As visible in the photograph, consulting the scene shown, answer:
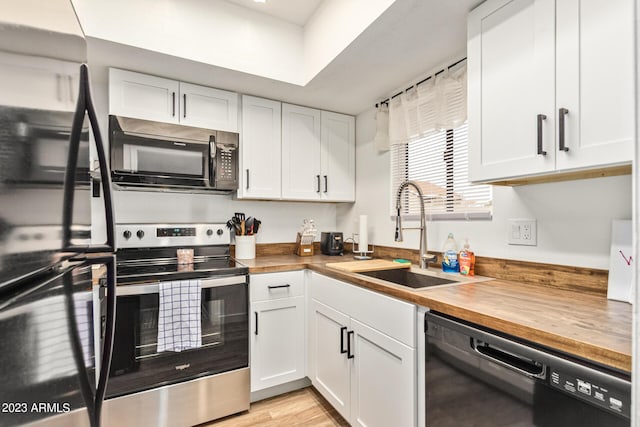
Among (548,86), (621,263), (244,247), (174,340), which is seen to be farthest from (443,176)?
(174,340)

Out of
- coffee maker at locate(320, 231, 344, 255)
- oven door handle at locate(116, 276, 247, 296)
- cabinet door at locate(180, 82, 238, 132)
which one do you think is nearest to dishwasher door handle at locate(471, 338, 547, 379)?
oven door handle at locate(116, 276, 247, 296)

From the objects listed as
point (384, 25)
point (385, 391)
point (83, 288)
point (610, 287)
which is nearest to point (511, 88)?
point (384, 25)

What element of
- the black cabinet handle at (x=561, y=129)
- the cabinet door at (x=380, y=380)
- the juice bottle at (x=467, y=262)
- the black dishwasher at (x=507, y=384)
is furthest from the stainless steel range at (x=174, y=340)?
the black cabinet handle at (x=561, y=129)

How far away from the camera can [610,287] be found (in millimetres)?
1131

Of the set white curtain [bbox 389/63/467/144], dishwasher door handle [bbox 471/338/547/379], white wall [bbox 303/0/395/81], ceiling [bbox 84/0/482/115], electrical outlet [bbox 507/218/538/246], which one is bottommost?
dishwasher door handle [bbox 471/338/547/379]

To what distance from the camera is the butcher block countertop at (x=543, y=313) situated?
0.74 m

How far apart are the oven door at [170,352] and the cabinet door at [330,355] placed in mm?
457

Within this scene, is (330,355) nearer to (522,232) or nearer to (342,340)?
(342,340)

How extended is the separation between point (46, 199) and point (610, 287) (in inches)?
67.5

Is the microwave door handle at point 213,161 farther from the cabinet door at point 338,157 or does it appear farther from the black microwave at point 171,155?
the cabinet door at point 338,157

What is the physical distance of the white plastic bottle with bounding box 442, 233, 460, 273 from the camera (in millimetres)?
1735

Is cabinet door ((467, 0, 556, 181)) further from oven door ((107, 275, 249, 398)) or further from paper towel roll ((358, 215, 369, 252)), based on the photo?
oven door ((107, 275, 249, 398))

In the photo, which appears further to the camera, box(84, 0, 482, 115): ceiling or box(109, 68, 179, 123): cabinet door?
box(109, 68, 179, 123): cabinet door

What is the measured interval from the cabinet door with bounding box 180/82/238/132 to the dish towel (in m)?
1.12
